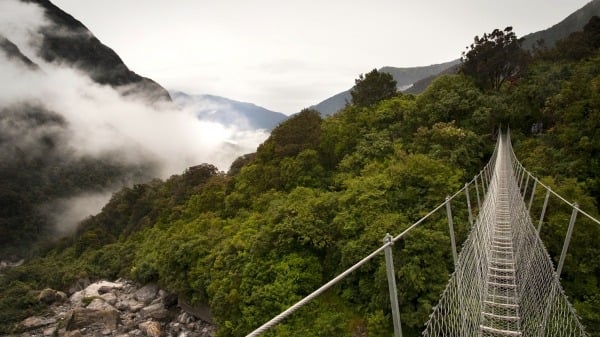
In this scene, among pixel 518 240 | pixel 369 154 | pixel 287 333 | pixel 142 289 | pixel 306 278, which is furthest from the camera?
pixel 142 289

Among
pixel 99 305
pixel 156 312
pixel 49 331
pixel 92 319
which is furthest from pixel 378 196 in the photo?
pixel 49 331

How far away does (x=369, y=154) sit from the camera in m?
13.9

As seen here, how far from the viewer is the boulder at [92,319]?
566 inches

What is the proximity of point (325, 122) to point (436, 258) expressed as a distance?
446 inches

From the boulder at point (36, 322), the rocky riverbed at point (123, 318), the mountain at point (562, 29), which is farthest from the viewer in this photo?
the mountain at point (562, 29)

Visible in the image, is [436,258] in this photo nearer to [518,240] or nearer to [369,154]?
[518,240]

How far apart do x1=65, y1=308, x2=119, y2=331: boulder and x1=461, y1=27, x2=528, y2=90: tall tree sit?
2054 centimetres

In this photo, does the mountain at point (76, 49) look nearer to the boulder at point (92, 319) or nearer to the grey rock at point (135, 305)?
the grey rock at point (135, 305)

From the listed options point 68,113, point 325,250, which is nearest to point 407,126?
point 325,250

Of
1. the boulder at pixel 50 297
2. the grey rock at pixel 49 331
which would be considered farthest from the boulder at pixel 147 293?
the boulder at pixel 50 297

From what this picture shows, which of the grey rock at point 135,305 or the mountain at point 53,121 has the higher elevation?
the mountain at point 53,121

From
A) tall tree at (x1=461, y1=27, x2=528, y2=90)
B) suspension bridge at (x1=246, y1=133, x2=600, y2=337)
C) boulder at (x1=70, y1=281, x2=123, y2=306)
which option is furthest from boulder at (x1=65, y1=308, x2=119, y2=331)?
tall tree at (x1=461, y1=27, x2=528, y2=90)

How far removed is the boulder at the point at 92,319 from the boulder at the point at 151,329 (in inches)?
69.7

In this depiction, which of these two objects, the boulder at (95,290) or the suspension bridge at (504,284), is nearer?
the suspension bridge at (504,284)
